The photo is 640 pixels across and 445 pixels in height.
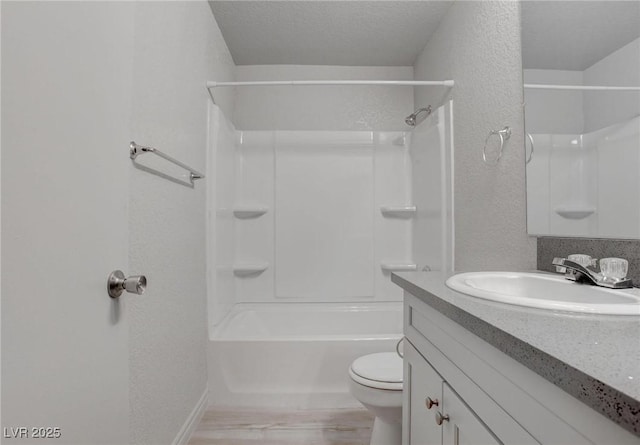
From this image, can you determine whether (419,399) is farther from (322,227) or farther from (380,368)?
(322,227)

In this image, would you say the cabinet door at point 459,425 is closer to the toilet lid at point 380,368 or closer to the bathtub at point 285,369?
the toilet lid at point 380,368

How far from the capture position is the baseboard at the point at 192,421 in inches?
65.4

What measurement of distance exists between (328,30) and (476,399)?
2404 millimetres

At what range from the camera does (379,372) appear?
160 centimetres

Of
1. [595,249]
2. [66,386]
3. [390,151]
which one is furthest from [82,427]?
[390,151]

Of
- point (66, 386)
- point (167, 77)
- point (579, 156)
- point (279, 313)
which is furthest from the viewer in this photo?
point (279, 313)

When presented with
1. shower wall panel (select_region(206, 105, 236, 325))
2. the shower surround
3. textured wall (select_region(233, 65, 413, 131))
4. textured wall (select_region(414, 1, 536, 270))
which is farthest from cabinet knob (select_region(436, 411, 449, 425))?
textured wall (select_region(233, 65, 413, 131))

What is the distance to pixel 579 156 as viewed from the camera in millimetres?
1230

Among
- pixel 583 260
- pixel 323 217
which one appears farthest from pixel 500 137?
pixel 323 217

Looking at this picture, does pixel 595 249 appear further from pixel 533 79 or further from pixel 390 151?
pixel 390 151

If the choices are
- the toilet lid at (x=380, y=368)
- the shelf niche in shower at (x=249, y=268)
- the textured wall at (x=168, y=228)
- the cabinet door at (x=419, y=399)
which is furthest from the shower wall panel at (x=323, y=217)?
the cabinet door at (x=419, y=399)

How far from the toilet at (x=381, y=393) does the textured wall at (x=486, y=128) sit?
2.31ft

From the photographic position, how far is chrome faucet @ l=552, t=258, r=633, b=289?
924 millimetres

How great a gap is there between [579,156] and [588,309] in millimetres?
786
